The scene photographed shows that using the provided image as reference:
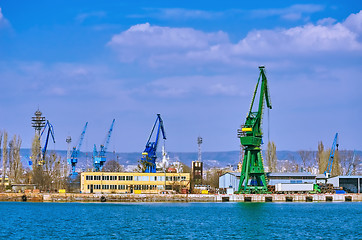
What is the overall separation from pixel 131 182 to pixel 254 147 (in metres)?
23.6

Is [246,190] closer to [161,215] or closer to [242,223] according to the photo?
[161,215]

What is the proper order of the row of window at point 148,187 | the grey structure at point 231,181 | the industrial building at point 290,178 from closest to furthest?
the row of window at point 148,187 < the industrial building at point 290,178 < the grey structure at point 231,181

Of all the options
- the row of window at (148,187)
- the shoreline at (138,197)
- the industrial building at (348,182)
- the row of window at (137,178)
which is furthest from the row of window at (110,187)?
the industrial building at (348,182)

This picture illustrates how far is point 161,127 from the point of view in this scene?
440ft

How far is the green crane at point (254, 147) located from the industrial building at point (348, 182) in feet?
77.5

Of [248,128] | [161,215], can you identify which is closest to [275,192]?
[248,128]

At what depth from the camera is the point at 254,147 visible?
9894 centimetres

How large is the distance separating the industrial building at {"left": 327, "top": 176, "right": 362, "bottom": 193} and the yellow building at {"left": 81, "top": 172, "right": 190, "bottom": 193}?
2915 centimetres

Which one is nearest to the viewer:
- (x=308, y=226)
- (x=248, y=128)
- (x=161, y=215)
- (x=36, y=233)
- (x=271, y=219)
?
(x=36, y=233)

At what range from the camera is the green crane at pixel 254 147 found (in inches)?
3868

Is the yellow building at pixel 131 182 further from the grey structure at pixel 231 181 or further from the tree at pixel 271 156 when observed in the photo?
the tree at pixel 271 156

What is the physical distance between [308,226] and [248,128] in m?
42.0

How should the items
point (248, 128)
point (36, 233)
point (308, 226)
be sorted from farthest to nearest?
1. point (248, 128)
2. point (308, 226)
3. point (36, 233)

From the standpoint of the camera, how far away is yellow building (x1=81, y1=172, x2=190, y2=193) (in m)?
109
